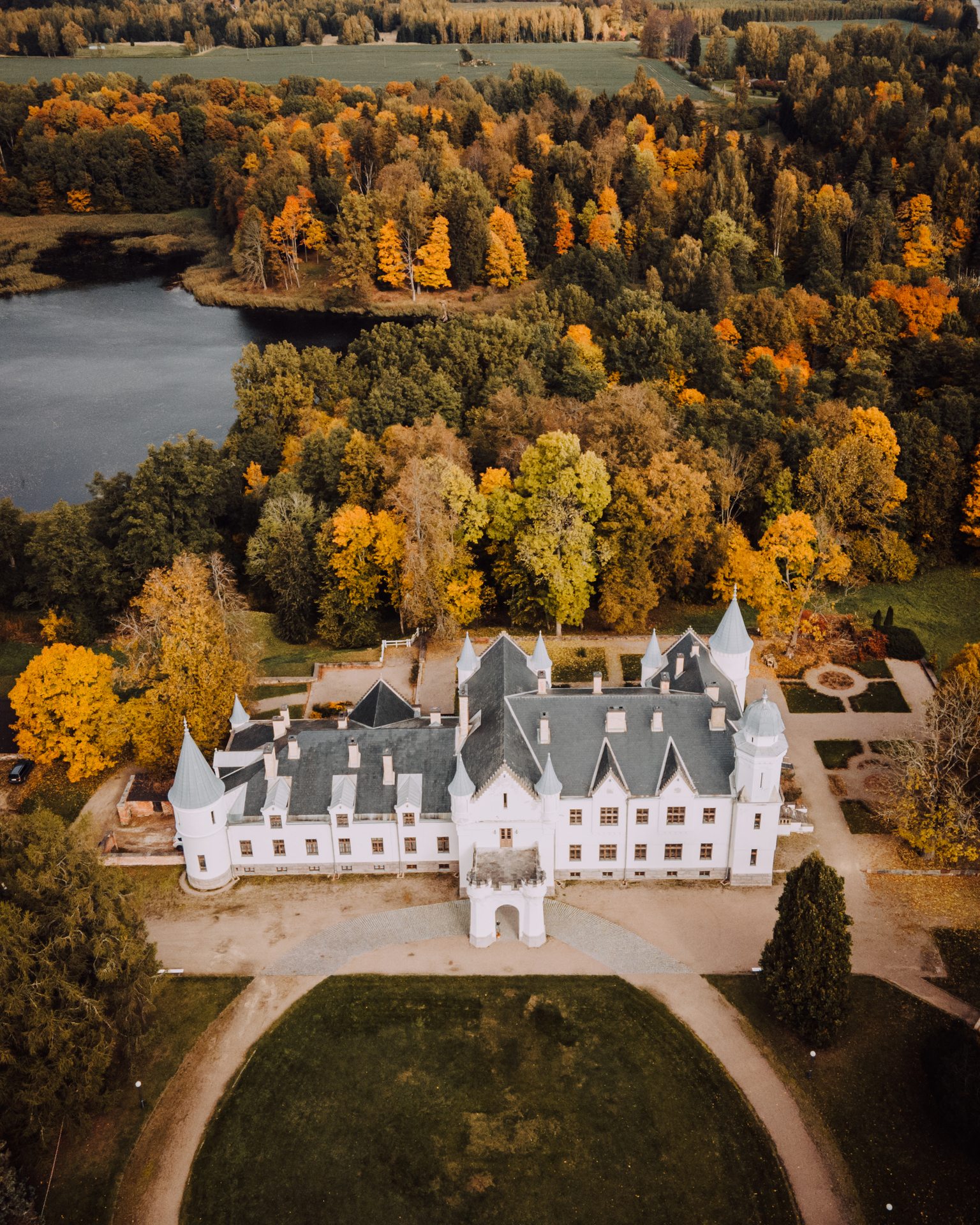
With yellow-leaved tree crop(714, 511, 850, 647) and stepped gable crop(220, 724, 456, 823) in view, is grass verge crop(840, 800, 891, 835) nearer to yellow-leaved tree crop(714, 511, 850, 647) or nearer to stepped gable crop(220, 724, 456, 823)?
yellow-leaved tree crop(714, 511, 850, 647)

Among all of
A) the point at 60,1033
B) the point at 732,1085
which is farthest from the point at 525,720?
the point at 60,1033

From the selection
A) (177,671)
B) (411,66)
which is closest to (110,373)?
(177,671)

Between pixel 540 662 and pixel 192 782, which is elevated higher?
pixel 192 782

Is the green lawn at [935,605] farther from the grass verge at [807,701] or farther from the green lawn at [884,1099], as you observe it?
the green lawn at [884,1099]

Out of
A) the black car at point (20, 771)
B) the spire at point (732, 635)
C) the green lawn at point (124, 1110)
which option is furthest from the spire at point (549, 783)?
the black car at point (20, 771)

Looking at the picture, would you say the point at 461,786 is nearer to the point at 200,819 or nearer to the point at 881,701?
the point at 200,819

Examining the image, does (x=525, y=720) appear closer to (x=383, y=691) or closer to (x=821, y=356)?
(x=383, y=691)
